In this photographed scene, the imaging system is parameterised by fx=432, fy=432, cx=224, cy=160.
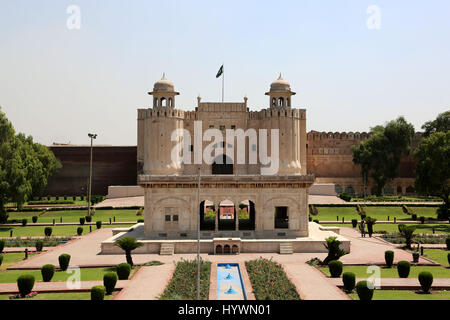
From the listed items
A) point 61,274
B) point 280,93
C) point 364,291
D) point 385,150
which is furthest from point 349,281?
point 385,150

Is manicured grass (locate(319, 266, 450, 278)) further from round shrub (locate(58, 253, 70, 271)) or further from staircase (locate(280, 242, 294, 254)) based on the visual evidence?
round shrub (locate(58, 253, 70, 271))

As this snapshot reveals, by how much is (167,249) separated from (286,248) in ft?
26.0

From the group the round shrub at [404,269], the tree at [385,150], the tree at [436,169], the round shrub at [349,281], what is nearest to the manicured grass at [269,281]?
the round shrub at [349,281]

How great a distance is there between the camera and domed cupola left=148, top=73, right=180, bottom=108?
36.7m

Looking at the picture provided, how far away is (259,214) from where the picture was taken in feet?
103

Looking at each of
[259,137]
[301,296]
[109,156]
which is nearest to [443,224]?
[259,137]

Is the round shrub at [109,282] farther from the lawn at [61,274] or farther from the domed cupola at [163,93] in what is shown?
the domed cupola at [163,93]

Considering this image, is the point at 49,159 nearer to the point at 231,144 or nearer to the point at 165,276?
the point at 231,144

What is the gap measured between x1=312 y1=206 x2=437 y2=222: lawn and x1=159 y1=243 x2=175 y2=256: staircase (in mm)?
22479
